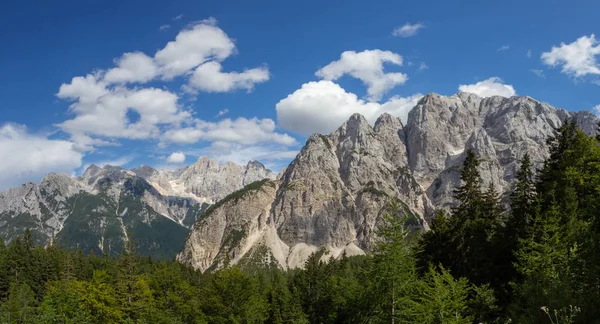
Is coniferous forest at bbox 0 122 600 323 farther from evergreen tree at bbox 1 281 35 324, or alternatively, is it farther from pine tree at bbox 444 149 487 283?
evergreen tree at bbox 1 281 35 324

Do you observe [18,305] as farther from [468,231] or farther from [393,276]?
[468,231]

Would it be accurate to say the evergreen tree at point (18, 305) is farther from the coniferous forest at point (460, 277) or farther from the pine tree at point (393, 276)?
the pine tree at point (393, 276)

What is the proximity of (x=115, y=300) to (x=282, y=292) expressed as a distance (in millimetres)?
36641

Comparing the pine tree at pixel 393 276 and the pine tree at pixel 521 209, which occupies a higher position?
the pine tree at pixel 521 209

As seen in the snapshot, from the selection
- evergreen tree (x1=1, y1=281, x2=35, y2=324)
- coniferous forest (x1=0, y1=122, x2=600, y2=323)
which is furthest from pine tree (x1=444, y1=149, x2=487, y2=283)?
evergreen tree (x1=1, y1=281, x2=35, y2=324)

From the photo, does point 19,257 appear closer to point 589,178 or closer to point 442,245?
point 442,245

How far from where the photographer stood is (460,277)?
3114 centimetres

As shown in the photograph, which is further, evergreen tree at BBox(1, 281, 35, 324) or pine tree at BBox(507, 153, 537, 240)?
evergreen tree at BBox(1, 281, 35, 324)

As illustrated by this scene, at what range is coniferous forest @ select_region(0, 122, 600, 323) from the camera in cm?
2317

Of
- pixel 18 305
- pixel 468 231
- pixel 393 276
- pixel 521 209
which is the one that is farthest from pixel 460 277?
pixel 18 305

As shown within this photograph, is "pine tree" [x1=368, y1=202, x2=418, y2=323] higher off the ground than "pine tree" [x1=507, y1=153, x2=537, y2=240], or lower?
lower

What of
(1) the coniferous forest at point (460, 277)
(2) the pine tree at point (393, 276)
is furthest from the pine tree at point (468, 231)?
(2) the pine tree at point (393, 276)

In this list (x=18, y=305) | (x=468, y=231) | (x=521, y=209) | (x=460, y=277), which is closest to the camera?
(x=460, y=277)

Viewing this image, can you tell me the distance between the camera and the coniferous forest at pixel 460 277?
76.0 ft
